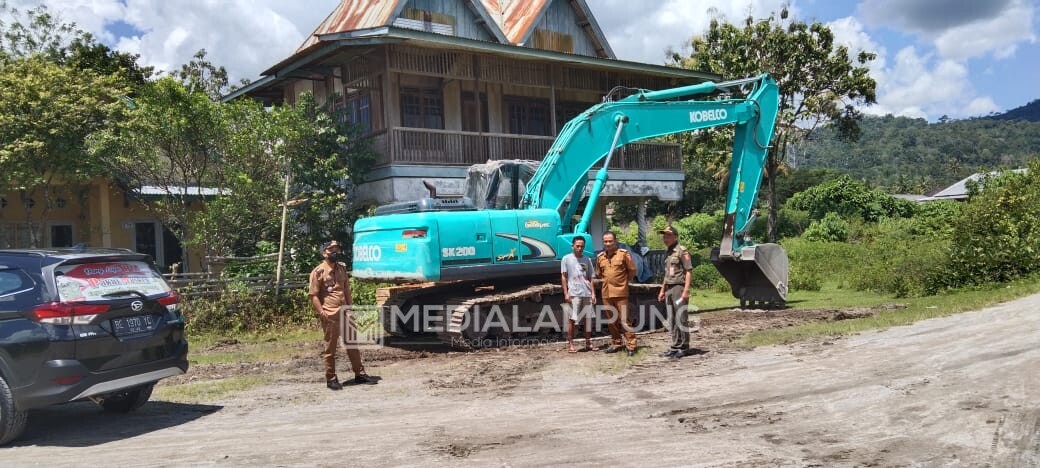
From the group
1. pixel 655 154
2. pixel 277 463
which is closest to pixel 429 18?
pixel 655 154

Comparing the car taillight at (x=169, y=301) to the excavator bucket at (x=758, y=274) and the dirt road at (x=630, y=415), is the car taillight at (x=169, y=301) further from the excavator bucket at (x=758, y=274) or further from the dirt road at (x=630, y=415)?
the excavator bucket at (x=758, y=274)

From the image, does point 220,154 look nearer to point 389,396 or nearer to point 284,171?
point 284,171

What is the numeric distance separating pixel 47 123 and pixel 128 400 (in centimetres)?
1042

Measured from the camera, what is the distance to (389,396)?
7898 mm

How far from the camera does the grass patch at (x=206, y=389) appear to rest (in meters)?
8.25

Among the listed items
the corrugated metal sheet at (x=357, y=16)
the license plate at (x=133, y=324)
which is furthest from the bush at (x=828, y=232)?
the license plate at (x=133, y=324)

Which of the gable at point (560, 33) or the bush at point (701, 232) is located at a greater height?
the gable at point (560, 33)

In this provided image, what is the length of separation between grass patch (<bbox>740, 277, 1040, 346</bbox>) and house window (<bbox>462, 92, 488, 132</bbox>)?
9.88 m

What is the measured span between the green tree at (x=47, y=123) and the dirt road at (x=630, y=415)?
9.37 metres

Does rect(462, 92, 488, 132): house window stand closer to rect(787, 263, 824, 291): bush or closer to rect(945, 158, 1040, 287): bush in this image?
rect(787, 263, 824, 291): bush

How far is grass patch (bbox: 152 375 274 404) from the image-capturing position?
8250mm

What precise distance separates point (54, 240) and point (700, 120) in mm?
16190

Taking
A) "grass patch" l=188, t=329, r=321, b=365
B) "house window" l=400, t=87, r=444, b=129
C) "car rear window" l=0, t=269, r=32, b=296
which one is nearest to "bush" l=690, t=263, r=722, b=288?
"house window" l=400, t=87, r=444, b=129

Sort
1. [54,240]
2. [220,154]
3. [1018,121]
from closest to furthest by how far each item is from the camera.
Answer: [220,154] → [54,240] → [1018,121]
